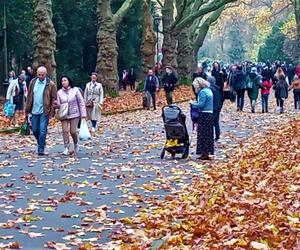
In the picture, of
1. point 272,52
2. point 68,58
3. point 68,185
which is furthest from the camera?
point 272,52

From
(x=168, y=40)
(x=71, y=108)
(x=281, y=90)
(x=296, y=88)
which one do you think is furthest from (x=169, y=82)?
(x=71, y=108)

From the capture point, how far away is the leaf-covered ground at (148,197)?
9281 millimetres

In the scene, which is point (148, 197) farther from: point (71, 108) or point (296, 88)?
point (296, 88)

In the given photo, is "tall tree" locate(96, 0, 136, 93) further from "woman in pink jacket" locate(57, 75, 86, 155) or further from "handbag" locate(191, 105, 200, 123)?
"handbag" locate(191, 105, 200, 123)

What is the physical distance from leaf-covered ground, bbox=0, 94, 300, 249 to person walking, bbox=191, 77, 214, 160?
26 cm

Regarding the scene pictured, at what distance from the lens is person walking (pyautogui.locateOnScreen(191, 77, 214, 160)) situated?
59.6ft

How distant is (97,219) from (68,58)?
152ft

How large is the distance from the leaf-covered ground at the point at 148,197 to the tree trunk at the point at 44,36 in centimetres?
1167

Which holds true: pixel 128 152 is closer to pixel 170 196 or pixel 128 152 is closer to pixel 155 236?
pixel 170 196

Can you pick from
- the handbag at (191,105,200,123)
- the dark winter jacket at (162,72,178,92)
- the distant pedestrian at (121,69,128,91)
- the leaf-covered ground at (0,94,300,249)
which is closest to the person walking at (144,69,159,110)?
the dark winter jacket at (162,72,178,92)

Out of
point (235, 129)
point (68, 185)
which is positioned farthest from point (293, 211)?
point (235, 129)

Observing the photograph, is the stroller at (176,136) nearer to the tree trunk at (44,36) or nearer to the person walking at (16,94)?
the person walking at (16,94)

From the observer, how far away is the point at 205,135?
18.2 m

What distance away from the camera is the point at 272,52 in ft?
354
